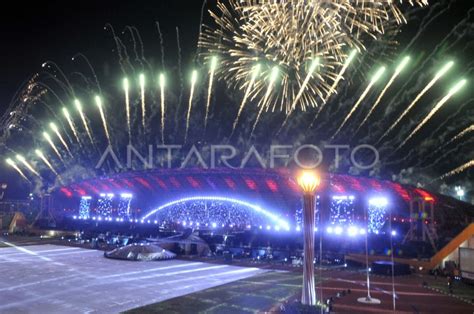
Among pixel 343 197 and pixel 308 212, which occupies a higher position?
pixel 343 197

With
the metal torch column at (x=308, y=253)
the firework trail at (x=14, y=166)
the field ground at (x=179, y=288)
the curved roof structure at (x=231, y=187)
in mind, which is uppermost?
the firework trail at (x=14, y=166)

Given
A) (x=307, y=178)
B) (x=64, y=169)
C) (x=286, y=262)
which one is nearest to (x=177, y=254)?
(x=286, y=262)

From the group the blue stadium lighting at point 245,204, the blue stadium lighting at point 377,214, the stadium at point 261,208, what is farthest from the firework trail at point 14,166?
the blue stadium lighting at point 377,214

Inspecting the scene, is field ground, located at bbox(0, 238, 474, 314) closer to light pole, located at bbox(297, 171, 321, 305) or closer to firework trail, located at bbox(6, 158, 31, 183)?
light pole, located at bbox(297, 171, 321, 305)

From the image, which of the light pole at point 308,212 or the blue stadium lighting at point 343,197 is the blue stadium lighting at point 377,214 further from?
the light pole at point 308,212

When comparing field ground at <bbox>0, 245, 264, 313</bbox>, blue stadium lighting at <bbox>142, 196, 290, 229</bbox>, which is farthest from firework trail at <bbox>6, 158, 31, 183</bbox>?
field ground at <bbox>0, 245, 264, 313</bbox>

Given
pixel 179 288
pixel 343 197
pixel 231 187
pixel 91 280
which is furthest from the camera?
pixel 231 187

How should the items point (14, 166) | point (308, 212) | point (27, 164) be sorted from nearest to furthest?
1. point (308, 212)
2. point (14, 166)
3. point (27, 164)

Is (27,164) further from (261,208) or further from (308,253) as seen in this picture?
(308,253)

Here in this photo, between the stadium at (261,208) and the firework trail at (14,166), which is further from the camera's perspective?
the firework trail at (14,166)

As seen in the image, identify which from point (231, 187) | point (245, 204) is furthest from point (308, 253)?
point (245, 204)

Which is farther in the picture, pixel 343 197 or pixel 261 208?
pixel 261 208
